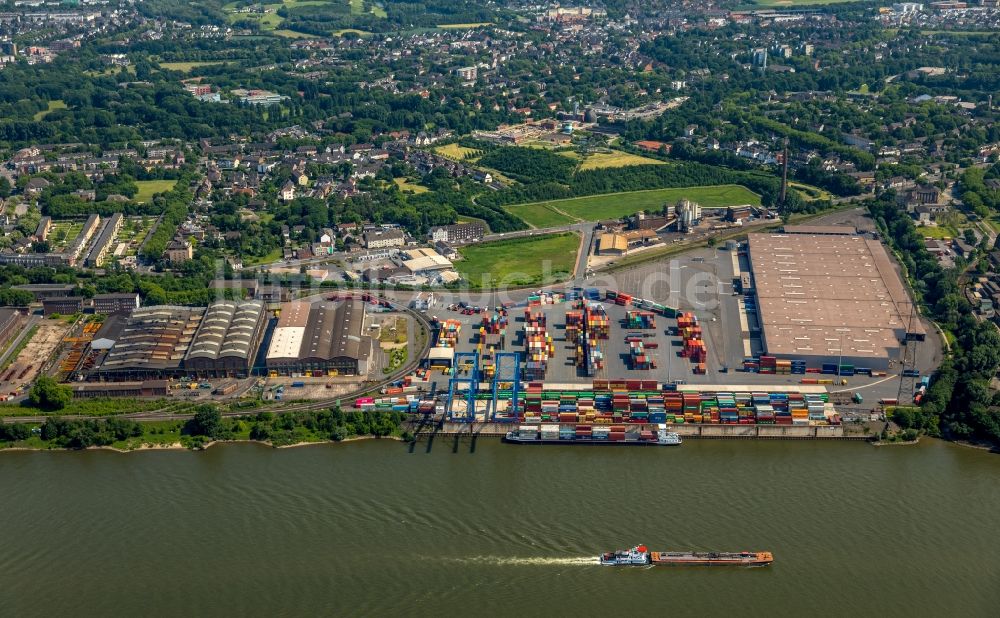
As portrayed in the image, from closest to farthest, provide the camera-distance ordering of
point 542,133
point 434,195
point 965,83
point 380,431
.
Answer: point 380,431
point 434,195
point 542,133
point 965,83

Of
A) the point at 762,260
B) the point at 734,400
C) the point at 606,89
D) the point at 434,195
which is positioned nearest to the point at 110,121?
the point at 434,195

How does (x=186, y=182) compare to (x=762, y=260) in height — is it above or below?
below

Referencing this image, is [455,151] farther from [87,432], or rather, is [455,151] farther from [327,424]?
[87,432]

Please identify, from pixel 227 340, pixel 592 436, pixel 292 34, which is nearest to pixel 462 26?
pixel 292 34

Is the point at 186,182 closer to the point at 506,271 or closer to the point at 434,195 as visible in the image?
the point at 434,195

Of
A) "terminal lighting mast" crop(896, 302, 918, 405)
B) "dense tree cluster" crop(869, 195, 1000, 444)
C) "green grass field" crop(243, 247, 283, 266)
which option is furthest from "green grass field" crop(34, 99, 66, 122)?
"terminal lighting mast" crop(896, 302, 918, 405)

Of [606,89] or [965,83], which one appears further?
[606,89]
